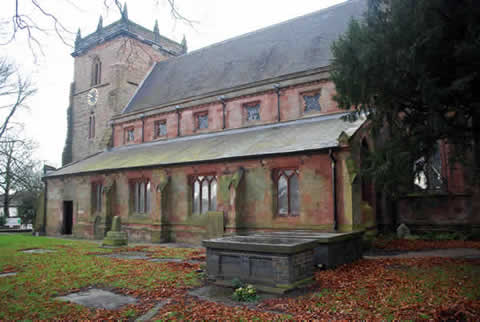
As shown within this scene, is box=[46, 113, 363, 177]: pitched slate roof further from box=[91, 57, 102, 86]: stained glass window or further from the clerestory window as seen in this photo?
box=[91, 57, 102, 86]: stained glass window

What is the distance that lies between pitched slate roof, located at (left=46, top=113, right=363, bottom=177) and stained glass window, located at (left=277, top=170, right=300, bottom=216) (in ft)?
3.96

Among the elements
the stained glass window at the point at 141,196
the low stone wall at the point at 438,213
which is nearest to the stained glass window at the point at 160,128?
the stained glass window at the point at 141,196

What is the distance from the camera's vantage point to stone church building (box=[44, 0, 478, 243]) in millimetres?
14820

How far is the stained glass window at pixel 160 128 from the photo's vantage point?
992 inches

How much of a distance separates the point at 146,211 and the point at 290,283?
15.3 m

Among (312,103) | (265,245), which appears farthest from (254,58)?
(265,245)

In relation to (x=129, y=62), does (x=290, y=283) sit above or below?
below

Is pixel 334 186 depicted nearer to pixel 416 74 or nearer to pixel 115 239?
pixel 416 74

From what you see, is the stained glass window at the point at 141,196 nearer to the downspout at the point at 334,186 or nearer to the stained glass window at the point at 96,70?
the downspout at the point at 334,186

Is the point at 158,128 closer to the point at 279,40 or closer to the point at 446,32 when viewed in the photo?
the point at 279,40

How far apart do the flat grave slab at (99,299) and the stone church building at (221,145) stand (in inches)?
346

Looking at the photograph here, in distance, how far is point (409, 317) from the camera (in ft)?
18.9

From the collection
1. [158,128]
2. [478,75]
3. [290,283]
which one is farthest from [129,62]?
[158,128]

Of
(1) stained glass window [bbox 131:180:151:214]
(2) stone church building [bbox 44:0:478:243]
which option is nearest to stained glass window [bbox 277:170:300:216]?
(2) stone church building [bbox 44:0:478:243]
